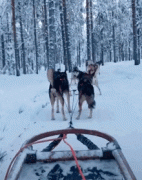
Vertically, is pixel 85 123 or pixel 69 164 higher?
pixel 69 164

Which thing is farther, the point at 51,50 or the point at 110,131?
the point at 51,50

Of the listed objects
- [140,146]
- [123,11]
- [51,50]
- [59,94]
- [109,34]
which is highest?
[123,11]

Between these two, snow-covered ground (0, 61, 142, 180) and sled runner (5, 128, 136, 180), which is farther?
snow-covered ground (0, 61, 142, 180)

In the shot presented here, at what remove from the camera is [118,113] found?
684cm

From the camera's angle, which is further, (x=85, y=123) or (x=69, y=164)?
(x=85, y=123)

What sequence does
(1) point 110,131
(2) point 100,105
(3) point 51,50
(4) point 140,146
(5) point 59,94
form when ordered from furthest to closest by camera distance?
(3) point 51,50
(2) point 100,105
(5) point 59,94
(1) point 110,131
(4) point 140,146

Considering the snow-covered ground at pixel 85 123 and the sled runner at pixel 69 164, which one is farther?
the snow-covered ground at pixel 85 123

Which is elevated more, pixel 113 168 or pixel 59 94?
pixel 59 94

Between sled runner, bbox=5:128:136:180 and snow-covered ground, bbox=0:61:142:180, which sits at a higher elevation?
sled runner, bbox=5:128:136:180

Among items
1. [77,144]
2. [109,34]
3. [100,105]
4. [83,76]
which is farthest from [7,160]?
[109,34]

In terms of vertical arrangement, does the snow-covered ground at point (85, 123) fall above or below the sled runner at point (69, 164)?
below

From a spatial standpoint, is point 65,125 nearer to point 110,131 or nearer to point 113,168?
point 110,131

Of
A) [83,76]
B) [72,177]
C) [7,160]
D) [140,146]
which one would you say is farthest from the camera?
[83,76]

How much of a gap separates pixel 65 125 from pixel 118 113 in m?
2.07
